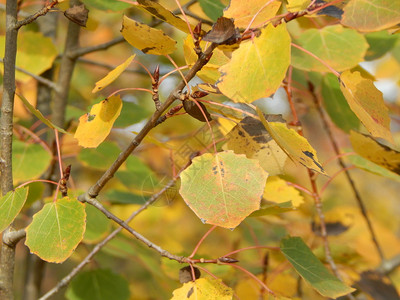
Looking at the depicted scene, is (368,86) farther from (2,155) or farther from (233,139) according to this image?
(2,155)

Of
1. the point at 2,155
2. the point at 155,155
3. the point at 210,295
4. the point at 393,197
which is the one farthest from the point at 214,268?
the point at 393,197

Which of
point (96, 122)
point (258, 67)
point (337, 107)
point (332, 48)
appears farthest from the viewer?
point (337, 107)

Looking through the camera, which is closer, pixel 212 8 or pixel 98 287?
pixel 212 8

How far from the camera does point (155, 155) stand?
1.83 m

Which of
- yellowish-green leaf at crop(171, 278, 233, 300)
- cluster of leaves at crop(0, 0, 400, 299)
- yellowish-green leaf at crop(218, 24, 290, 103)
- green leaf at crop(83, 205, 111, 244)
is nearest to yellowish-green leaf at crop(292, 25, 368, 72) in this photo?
cluster of leaves at crop(0, 0, 400, 299)

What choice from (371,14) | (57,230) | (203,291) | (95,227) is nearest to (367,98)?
(371,14)

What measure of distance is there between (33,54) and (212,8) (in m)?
0.40

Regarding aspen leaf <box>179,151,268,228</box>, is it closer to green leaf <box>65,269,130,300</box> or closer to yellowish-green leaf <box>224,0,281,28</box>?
yellowish-green leaf <box>224,0,281,28</box>

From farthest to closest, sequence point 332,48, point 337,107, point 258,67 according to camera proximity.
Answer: point 337,107
point 332,48
point 258,67

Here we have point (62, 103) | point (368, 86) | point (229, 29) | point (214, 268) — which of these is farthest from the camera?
point (62, 103)

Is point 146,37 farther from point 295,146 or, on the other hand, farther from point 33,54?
point 33,54

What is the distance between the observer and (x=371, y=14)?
567mm

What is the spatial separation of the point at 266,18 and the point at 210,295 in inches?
13.6

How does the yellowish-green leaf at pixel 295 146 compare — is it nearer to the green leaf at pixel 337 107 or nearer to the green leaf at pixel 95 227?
the green leaf at pixel 337 107
